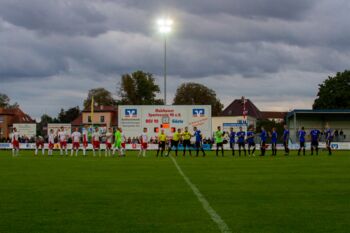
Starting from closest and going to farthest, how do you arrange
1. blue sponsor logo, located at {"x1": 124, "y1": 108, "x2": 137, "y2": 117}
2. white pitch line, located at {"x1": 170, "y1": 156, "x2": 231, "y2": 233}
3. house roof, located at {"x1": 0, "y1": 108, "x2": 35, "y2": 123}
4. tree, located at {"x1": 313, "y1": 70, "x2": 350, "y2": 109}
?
white pitch line, located at {"x1": 170, "y1": 156, "x2": 231, "y2": 233}, blue sponsor logo, located at {"x1": 124, "y1": 108, "x2": 137, "y2": 117}, tree, located at {"x1": 313, "y1": 70, "x2": 350, "y2": 109}, house roof, located at {"x1": 0, "y1": 108, "x2": 35, "y2": 123}

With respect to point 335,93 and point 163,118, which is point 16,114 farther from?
point 163,118

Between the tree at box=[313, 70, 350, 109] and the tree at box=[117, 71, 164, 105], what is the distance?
3291 centimetres

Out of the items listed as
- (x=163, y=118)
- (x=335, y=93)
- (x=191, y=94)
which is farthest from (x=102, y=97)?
(x=163, y=118)

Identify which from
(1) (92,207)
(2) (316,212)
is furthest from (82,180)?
(2) (316,212)

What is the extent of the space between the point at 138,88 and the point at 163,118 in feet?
196

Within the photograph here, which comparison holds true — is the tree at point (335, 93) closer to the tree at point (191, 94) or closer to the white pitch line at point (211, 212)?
the tree at point (191, 94)

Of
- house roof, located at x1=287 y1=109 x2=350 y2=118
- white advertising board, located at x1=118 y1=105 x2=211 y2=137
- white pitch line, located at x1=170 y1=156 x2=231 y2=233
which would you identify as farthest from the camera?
house roof, located at x1=287 y1=109 x2=350 y2=118

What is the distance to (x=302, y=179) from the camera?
17141mm

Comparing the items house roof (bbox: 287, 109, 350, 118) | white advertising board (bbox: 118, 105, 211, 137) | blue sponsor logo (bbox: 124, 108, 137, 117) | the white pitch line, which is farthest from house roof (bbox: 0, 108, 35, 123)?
the white pitch line

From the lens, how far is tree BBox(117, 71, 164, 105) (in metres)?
114

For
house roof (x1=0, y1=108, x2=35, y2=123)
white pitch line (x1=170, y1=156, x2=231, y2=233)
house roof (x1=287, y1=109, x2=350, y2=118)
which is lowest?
white pitch line (x1=170, y1=156, x2=231, y2=233)

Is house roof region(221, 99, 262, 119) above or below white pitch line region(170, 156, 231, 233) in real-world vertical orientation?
above

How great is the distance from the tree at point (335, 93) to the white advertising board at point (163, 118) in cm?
4774

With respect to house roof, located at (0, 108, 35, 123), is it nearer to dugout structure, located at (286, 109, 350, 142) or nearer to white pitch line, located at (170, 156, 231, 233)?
dugout structure, located at (286, 109, 350, 142)
